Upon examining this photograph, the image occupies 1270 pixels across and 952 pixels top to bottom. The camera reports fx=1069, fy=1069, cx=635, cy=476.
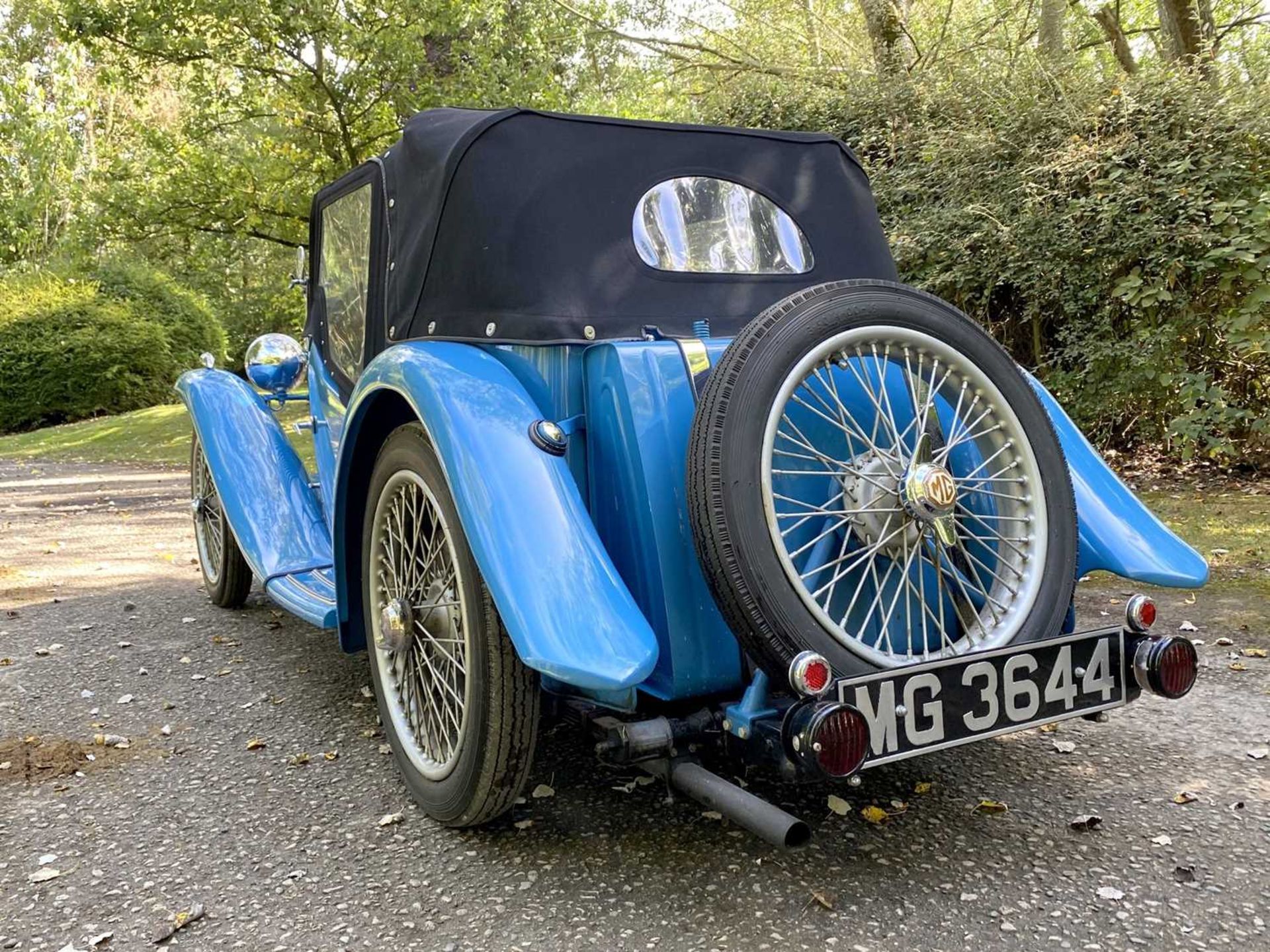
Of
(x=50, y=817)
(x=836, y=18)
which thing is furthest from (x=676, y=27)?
(x=50, y=817)

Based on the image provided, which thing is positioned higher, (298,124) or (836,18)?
(836,18)

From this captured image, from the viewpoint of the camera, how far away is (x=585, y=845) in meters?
2.64

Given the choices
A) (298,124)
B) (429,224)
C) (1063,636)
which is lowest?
(1063,636)

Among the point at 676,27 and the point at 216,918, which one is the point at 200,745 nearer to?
the point at 216,918

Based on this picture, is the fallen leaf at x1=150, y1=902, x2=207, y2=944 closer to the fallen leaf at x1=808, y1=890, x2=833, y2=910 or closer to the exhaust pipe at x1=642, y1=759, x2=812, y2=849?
the exhaust pipe at x1=642, y1=759, x2=812, y2=849

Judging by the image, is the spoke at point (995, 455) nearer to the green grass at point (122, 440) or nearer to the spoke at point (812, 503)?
the spoke at point (812, 503)

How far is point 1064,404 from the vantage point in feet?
25.7

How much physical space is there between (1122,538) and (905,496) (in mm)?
824

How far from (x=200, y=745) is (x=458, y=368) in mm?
1634

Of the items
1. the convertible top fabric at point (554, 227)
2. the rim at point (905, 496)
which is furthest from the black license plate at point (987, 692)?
the convertible top fabric at point (554, 227)

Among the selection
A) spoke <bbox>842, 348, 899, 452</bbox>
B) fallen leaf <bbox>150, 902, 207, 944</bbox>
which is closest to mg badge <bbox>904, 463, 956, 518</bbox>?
spoke <bbox>842, 348, 899, 452</bbox>

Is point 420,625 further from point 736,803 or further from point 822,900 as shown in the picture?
point 822,900

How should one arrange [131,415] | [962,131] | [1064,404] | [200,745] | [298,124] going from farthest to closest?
1. [131,415]
2. [298,124]
3. [962,131]
4. [1064,404]
5. [200,745]

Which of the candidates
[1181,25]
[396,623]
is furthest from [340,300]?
[1181,25]
